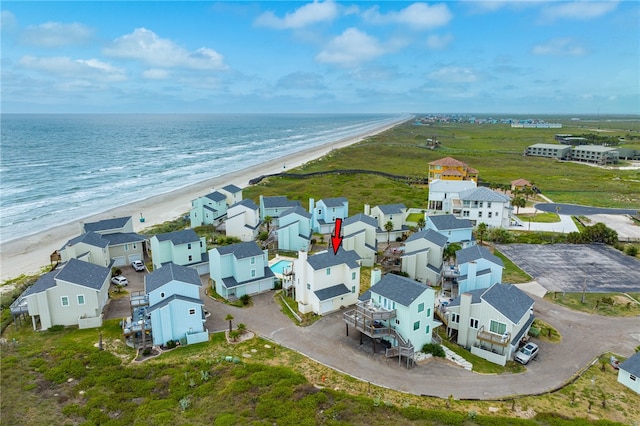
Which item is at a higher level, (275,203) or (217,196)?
(217,196)

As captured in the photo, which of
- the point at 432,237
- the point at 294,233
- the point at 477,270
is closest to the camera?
the point at 477,270

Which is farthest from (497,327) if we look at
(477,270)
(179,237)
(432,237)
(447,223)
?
(179,237)

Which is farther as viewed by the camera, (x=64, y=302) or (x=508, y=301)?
(x=64, y=302)

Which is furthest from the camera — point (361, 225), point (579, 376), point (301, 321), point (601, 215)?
point (601, 215)

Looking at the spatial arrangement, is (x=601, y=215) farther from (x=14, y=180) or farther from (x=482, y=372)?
(x=14, y=180)

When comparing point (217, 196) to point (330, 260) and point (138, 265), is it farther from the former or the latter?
point (330, 260)

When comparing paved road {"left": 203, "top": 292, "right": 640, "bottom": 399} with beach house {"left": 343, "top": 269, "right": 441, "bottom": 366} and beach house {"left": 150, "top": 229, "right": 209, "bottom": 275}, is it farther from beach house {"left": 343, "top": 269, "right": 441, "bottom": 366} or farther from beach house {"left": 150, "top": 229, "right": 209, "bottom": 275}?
beach house {"left": 150, "top": 229, "right": 209, "bottom": 275}

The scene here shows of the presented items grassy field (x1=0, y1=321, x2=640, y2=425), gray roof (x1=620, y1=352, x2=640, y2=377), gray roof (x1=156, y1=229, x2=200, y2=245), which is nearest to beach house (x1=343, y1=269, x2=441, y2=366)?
grassy field (x1=0, y1=321, x2=640, y2=425)

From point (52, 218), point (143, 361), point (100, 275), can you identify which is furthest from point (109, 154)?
point (143, 361)
